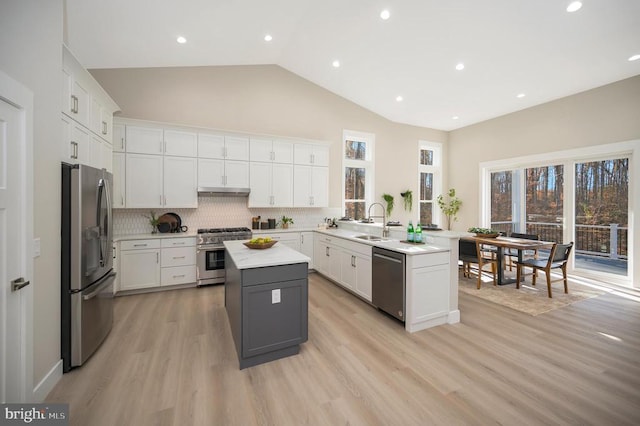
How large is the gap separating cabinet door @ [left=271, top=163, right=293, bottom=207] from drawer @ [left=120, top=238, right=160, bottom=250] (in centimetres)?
210

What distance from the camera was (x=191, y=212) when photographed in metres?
4.82

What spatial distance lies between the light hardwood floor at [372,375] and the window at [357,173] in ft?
11.9

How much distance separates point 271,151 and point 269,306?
3.50 metres

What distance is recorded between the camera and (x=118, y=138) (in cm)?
403

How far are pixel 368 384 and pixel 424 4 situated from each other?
14.5 ft

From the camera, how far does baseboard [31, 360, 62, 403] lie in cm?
179

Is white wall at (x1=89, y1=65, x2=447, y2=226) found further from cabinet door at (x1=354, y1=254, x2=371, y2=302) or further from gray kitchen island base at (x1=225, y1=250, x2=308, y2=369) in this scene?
gray kitchen island base at (x1=225, y1=250, x2=308, y2=369)

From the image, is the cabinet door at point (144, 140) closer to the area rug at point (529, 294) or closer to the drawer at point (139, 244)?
the drawer at point (139, 244)

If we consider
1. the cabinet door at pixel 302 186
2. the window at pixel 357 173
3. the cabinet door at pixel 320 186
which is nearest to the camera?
the cabinet door at pixel 302 186

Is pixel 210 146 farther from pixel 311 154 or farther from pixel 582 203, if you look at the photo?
pixel 582 203

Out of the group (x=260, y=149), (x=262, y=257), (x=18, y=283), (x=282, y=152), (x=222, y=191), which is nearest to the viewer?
(x=18, y=283)

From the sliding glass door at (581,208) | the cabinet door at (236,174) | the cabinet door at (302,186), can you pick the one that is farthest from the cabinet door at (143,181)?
the sliding glass door at (581,208)

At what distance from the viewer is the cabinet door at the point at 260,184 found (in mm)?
4949

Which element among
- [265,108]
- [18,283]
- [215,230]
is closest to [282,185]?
[215,230]
